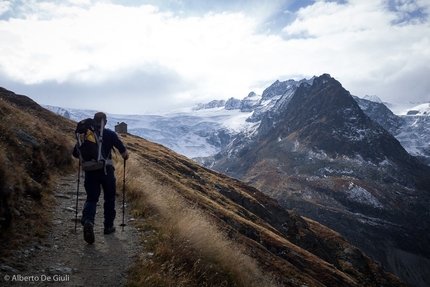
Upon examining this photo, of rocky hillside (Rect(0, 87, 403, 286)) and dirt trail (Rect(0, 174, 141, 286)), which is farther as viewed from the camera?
rocky hillside (Rect(0, 87, 403, 286))

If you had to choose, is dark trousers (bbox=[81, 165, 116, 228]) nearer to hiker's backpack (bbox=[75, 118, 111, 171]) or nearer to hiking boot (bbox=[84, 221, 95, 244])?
hiker's backpack (bbox=[75, 118, 111, 171])

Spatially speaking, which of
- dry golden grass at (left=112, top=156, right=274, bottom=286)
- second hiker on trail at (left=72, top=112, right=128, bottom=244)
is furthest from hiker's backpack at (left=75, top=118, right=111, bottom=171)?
dry golden grass at (left=112, top=156, right=274, bottom=286)

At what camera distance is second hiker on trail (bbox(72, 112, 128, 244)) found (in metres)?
9.29

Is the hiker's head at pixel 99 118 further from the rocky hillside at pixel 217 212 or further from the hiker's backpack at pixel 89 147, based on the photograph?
the rocky hillside at pixel 217 212

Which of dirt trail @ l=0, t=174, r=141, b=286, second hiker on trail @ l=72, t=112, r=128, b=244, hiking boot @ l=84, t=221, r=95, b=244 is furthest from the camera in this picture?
second hiker on trail @ l=72, t=112, r=128, b=244

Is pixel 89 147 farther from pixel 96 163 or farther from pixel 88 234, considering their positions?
pixel 88 234

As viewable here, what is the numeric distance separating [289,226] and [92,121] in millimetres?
53154

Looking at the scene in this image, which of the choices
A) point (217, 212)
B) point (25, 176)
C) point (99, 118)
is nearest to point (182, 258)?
point (99, 118)

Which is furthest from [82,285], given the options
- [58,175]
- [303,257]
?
[303,257]

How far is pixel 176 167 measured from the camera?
44.1m

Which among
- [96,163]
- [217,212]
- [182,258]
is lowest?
[217,212]

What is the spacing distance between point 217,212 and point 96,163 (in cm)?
1940

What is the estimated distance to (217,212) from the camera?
27484 millimetres

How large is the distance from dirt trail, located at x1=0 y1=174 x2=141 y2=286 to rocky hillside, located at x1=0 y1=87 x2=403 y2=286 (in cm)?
59
